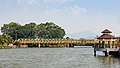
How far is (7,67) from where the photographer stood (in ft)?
170

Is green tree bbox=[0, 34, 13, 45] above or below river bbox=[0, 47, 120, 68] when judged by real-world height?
above

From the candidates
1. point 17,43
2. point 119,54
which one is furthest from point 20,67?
point 17,43

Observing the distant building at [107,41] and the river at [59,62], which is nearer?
the river at [59,62]

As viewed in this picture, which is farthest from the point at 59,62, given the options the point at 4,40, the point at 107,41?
the point at 4,40

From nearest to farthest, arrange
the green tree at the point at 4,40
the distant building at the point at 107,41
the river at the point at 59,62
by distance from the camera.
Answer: the river at the point at 59,62
the distant building at the point at 107,41
the green tree at the point at 4,40

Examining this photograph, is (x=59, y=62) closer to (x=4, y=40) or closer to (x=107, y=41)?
(x=107, y=41)

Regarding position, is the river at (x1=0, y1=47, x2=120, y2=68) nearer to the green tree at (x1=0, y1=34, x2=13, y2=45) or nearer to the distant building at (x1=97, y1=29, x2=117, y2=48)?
the distant building at (x1=97, y1=29, x2=117, y2=48)

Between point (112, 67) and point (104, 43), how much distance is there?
26.5 meters

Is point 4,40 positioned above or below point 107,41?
above

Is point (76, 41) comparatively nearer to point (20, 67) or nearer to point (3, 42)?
point (3, 42)

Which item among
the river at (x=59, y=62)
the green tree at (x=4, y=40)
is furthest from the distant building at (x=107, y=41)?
the green tree at (x=4, y=40)

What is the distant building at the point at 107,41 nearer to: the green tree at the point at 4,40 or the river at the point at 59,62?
the river at the point at 59,62

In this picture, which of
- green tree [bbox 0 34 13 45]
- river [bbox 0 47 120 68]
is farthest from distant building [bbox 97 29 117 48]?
green tree [bbox 0 34 13 45]

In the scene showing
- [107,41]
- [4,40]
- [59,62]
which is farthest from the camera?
[4,40]
